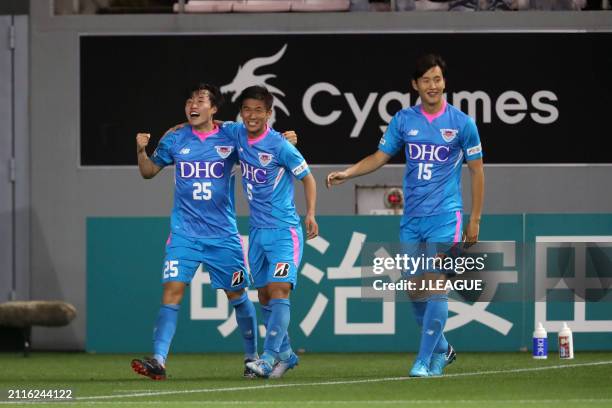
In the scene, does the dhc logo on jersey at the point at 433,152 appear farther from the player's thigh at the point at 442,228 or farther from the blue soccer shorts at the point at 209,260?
the blue soccer shorts at the point at 209,260

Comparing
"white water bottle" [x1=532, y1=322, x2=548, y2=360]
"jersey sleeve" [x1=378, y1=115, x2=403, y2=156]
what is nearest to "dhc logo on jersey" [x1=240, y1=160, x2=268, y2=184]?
"jersey sleeve" [x1=378, y1=115, x2=403, y2=156]

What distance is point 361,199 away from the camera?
14469 mm

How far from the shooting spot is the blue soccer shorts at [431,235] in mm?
9508

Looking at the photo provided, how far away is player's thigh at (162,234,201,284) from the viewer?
9.70 meters

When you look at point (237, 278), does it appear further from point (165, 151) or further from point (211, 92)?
point (211, 92)

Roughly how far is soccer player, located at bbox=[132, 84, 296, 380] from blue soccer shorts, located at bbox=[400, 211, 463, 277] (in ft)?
3.82

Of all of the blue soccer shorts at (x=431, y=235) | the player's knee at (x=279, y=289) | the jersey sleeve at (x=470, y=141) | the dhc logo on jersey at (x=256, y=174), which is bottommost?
the player's knee at (x=279, y=289)

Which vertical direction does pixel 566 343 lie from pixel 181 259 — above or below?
below

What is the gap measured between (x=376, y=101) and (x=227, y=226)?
4677 millimetres

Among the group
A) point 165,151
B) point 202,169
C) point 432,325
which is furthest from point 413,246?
point 165,151

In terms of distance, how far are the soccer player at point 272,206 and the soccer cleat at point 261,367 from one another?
0.05 m

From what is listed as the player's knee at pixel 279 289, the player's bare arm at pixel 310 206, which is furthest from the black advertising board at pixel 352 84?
the player's knee at pixel 279 289

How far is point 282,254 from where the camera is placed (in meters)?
9.63

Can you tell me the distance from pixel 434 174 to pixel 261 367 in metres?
1.62
